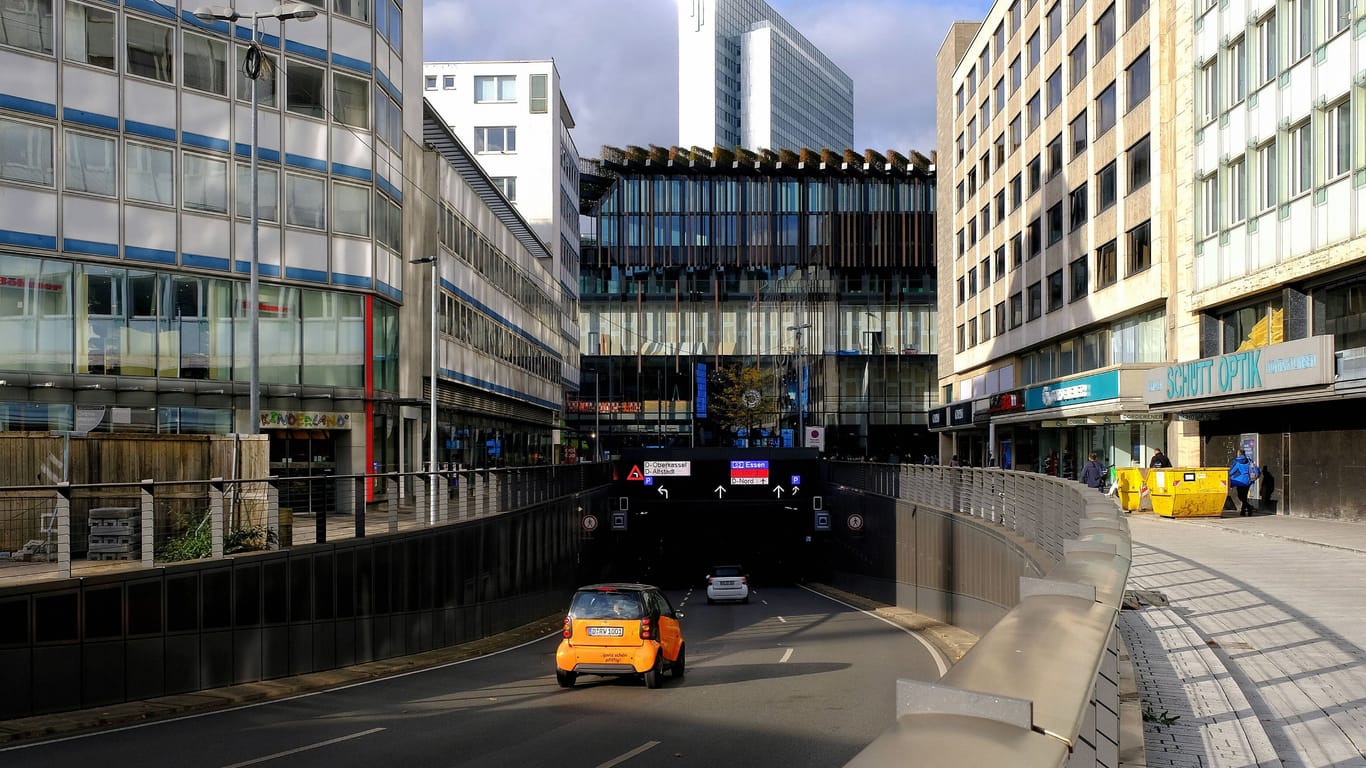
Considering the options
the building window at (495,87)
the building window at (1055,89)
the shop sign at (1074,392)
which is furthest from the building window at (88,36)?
the building window at (495,87)

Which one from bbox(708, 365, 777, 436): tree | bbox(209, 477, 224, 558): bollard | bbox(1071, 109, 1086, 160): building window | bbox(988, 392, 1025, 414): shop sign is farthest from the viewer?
bbox(708, 365, 777, 436): tree

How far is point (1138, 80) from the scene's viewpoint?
42.3m

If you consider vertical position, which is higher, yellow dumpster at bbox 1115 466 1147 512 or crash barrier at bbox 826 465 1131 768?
crash barrier at bbox 826 465 1131 768

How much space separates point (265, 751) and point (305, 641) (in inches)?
288

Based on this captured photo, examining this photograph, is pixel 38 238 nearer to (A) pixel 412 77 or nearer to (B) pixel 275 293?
(B) pixel 275 293

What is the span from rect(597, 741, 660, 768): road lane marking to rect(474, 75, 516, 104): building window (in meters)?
72.2

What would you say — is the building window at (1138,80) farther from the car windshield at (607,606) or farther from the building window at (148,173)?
the building window at (148,173)

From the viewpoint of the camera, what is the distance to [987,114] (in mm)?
67438

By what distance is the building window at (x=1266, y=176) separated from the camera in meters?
31.6

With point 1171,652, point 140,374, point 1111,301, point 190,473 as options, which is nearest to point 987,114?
point 1111,301

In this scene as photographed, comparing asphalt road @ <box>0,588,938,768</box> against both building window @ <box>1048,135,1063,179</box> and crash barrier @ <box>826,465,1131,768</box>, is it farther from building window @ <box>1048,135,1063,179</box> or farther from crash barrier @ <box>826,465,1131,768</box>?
building window @ <box>1048,135,1063,179</box>

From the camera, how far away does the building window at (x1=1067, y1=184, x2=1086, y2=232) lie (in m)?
48.9

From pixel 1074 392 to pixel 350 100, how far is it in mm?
28678

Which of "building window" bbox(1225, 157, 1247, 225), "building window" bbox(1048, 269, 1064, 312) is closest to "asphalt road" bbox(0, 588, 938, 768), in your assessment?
"building window" bbox(1225, 157, 1247, 225)
